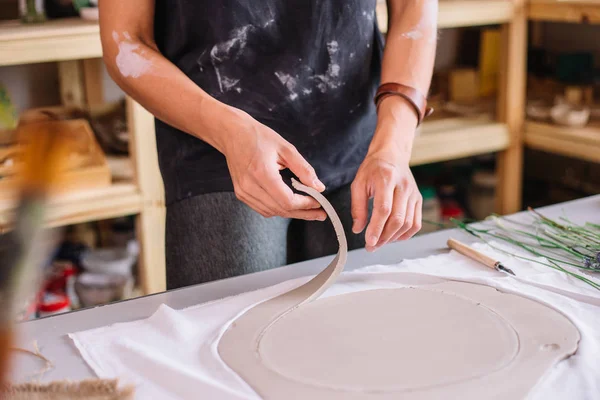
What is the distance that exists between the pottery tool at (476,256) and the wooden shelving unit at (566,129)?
3.74 ft

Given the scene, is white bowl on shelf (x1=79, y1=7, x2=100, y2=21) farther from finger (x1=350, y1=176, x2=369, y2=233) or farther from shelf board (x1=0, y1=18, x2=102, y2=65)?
finger (x1=350, y1=176, x2=369, y2=233)

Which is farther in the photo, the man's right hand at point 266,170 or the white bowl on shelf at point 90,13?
the white bowl on shelf at point 90,13

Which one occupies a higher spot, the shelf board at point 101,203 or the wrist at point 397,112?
the wrist at point 397,112

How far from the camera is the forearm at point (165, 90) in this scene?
89 cm

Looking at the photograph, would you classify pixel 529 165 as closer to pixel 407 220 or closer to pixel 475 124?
pixel 475 124

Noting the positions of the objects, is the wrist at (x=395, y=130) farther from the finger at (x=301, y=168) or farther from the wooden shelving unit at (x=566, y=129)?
the wooden shelving unit at (x=566, y=129)

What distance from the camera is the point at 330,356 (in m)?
0.68

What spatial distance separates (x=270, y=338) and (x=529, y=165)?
6.70 feet

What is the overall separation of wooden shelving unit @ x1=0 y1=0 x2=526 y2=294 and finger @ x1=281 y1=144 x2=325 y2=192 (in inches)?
29.0

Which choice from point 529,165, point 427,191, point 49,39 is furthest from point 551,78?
point 49,39

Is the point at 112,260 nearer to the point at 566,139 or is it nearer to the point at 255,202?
the point at 255,202

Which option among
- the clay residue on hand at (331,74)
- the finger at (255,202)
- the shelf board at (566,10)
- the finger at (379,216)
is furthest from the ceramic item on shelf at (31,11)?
the shelf board at (566,10)

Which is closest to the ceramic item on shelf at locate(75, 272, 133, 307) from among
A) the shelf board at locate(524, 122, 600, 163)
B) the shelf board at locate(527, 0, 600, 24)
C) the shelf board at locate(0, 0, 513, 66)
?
the shelf board at locate(0, 0, 513, 66)

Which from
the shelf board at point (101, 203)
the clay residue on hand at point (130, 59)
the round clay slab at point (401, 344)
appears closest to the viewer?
the round clay slab at point (401, 344)
